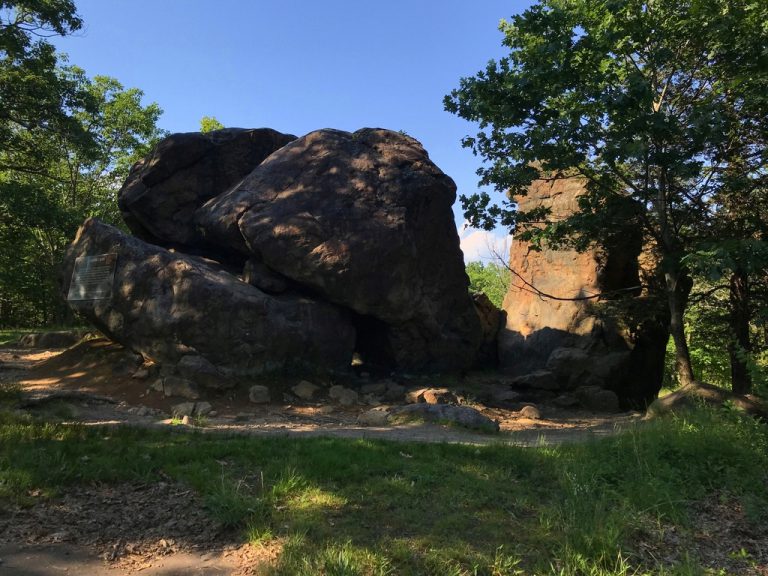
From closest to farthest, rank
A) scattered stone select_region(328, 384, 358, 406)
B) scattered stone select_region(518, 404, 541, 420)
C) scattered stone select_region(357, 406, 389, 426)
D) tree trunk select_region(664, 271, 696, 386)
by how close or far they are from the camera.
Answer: scattered stone select_region(357, 406, 389, 426), tree trunk select_region(664, 271, 696, 386), scattered stone select_region(328, 384, 358, 406), scattered stone select_region(518, 404, 541, 420)

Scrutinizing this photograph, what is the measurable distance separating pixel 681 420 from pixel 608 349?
836cm

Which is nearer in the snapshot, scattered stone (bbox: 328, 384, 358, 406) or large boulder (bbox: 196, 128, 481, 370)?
scattered stone (bbox: 328, 384, 358, 406)

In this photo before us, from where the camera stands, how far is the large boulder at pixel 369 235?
1266 cm

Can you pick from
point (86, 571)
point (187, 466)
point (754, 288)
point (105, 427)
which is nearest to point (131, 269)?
point (105, 427)

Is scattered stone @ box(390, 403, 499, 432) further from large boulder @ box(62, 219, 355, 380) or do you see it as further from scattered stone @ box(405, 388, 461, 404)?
large boulder @ box(62, 219, 355, 380)

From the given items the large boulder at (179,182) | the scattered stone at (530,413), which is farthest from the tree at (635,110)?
the large boulder at (179,182)

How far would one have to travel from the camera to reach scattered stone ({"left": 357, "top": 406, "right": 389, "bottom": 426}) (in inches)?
384

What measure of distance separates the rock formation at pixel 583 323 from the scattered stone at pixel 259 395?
21.8ft

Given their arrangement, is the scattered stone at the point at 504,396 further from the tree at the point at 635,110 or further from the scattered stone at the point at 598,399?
the tree at the point at 635,110

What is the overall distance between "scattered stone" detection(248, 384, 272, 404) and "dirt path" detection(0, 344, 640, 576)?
0.14m

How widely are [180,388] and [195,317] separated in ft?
4.65

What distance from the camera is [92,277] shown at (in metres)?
12.3

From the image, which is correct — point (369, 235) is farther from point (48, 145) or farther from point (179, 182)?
point (48, 145)

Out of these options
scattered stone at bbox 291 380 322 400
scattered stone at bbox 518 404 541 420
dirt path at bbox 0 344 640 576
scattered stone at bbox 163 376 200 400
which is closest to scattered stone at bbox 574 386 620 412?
dirt path at bbox 0 344 640 576
